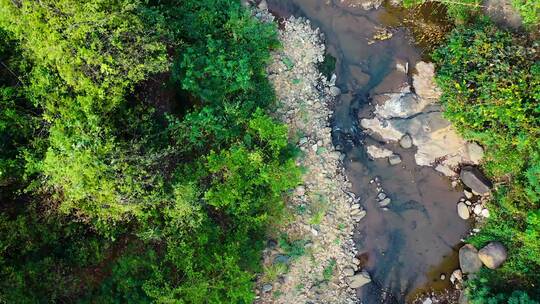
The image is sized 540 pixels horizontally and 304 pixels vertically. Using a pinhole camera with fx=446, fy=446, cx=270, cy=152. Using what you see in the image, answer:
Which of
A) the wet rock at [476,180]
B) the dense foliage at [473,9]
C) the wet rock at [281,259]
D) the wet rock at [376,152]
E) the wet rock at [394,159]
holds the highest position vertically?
the dense foliage at [473,9]

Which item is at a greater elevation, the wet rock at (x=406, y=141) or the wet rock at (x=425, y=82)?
the wet rock at (x=425, y=82)

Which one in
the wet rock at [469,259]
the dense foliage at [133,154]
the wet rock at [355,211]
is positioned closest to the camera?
the dense foliage at [133,154]

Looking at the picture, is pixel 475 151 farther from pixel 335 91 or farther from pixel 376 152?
pixel 335 91

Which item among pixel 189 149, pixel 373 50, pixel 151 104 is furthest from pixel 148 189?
pixel 373 50

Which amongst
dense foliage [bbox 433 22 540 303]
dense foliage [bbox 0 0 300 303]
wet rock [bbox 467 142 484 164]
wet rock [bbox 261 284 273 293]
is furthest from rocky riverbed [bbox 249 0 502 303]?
dense foliage [bbox 0 0 300 303]

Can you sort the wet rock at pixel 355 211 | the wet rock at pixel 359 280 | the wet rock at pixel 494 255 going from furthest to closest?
the wet rock at pixel 355 211 < the wet rock at pixel 359 280 < the wet rock at pixel 494 255

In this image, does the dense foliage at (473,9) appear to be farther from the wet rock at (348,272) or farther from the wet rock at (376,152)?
the wet rock at (348,272)

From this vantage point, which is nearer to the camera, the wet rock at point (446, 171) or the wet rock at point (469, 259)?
the wet rock at point (469, 259)

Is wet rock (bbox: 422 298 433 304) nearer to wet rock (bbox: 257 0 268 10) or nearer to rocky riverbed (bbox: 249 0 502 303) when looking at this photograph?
rocky riverbed (bbox: 249 0 502 303)

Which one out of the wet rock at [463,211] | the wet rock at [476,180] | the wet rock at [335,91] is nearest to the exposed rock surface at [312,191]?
the wet rock at [335,91]
